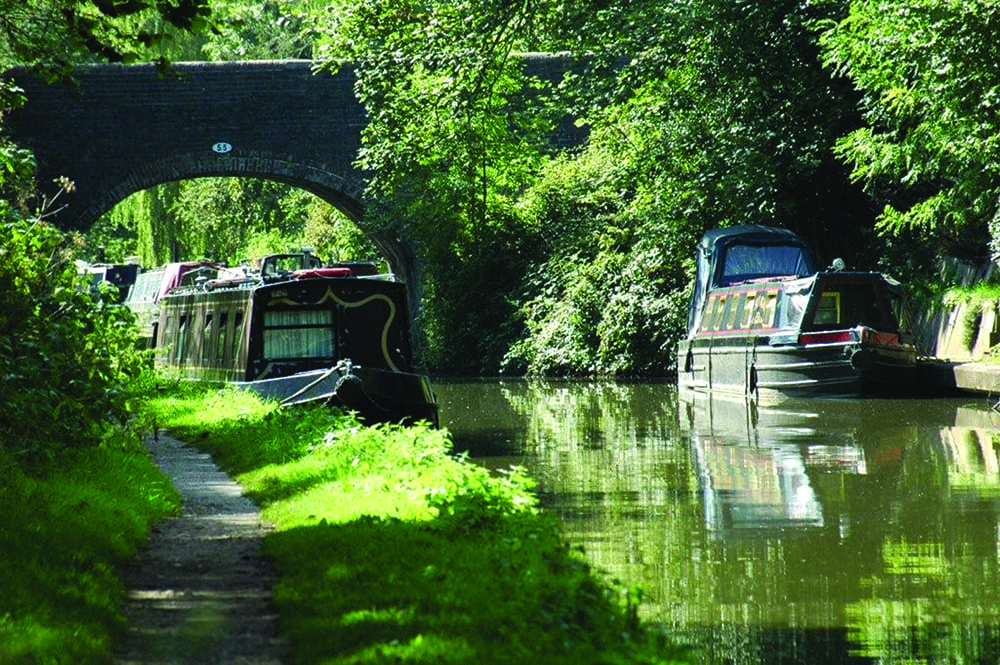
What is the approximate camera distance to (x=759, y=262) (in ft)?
86.3

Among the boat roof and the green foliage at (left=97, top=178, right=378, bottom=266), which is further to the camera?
the green foliage at (left=97, top=178, right=378, bottom=266)

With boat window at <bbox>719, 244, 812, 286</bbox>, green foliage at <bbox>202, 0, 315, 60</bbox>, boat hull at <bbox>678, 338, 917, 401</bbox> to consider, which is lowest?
boat hull at <bbox>678, 338, 917, 401</bbox>

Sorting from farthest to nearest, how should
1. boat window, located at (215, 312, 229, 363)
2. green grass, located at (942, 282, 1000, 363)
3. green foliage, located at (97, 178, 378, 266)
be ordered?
green foliage, located at (97, 178, 378, 266)
green grass, located at (942, 282, 1000, 363)
boat window, located at (215, 312, 229, 363)

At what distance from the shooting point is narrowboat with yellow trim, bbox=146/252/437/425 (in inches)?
639

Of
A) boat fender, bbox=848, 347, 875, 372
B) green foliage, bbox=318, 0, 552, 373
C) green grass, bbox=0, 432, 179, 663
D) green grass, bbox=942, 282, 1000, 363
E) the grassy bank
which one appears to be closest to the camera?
the grassy bank

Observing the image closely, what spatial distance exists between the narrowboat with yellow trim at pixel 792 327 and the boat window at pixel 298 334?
7.39 meters

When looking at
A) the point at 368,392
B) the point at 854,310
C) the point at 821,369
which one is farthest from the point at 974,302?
the point at 368,392

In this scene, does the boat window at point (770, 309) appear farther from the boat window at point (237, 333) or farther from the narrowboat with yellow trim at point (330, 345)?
the boat window at point (237, 333)

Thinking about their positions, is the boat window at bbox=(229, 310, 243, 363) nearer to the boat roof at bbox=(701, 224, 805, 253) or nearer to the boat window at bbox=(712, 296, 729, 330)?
the boat window at bbox=(712, 296, 729, 330)

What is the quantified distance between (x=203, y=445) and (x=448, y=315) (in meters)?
21.5

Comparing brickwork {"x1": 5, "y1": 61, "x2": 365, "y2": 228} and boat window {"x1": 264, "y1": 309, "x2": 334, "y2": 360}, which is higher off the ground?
brickwork {"x1": 5, "y1": 61, "x2": 365, "y2": 228}

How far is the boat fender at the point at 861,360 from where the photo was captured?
2159 centimetres

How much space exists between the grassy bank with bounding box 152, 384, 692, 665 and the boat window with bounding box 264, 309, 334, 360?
5451mm

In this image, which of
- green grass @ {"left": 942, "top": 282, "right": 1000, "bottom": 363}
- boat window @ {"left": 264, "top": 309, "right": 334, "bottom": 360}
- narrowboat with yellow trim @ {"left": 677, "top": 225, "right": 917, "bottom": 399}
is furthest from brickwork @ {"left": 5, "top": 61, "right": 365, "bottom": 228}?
boat window @ {"left": 264, "top": 309, "right": 334, "bottom": 360}
